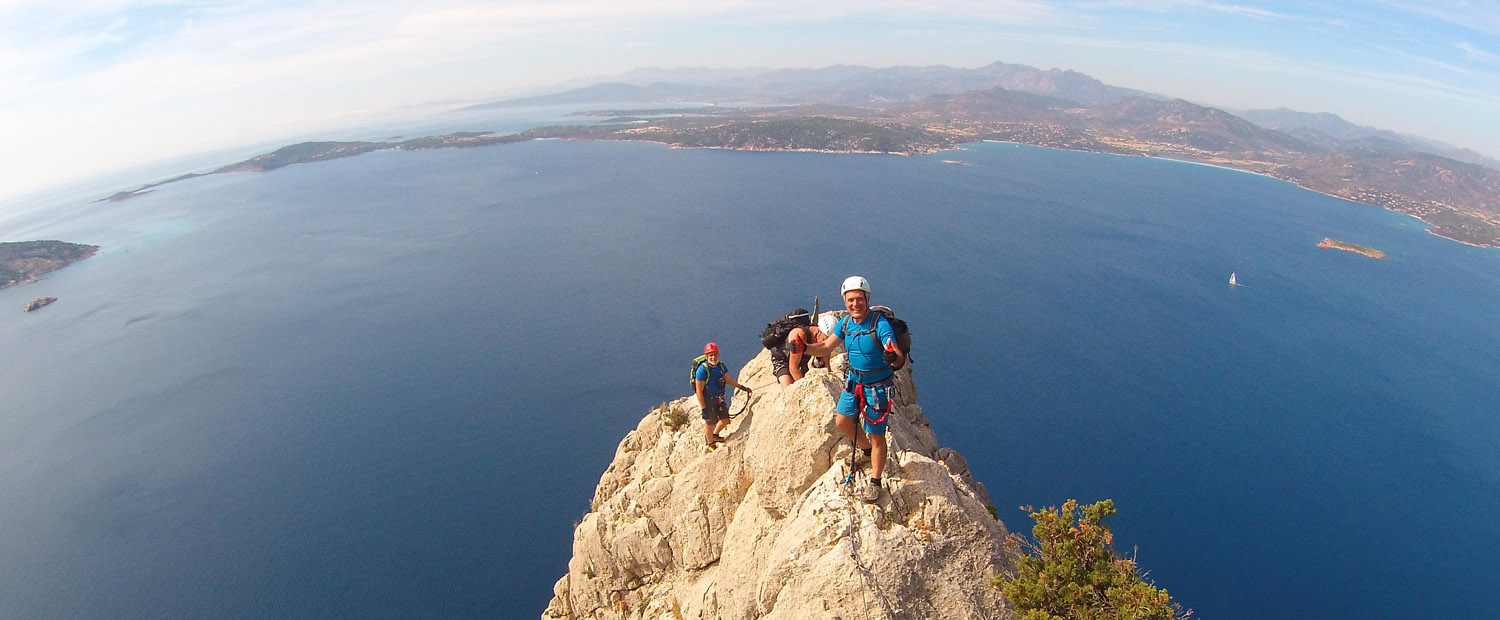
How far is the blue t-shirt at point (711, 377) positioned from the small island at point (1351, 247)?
156 m

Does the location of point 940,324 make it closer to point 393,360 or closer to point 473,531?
point 473,531

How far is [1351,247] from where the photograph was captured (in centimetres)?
11362

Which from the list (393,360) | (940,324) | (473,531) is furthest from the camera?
(940,324)

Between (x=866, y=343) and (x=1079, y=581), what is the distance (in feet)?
16.3

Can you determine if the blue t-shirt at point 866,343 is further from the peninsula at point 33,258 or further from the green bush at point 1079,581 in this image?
the peninsula at point 33,258

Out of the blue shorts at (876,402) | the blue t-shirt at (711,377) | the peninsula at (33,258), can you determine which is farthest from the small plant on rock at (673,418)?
the peninsula at (33,258)

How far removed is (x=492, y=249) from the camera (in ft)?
358

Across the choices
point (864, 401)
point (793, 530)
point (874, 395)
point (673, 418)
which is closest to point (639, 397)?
point (673, 418)

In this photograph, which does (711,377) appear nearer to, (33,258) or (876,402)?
(876,402)

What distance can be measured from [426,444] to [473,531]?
14.1 meters

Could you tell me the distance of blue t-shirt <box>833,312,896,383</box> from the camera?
7688mm

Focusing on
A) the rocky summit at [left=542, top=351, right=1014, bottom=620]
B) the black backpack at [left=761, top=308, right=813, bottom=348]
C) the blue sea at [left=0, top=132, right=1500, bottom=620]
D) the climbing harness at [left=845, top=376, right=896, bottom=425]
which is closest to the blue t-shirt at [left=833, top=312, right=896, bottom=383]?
the climbing harness at [left=845, top=376, right=896, bottom=425]

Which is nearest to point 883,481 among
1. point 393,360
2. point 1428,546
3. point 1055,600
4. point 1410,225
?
point 1055,600

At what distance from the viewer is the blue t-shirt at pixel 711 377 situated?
13203 millimetres
